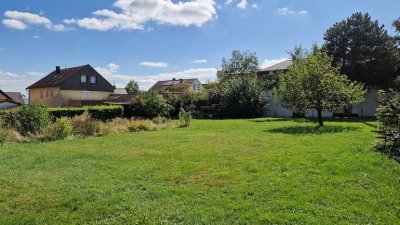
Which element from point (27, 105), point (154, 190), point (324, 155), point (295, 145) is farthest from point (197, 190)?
point (27, 105)

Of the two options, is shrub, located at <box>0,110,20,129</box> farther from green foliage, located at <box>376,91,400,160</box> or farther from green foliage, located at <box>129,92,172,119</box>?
green foliage, located at <box>376,91,400,160</box>

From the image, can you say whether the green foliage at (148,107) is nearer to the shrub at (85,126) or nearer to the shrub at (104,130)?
the shrub at (104,130)

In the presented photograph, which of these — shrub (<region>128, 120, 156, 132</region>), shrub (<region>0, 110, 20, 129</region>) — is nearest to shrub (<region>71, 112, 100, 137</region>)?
shrub (<region>128, 120, 156, 132</region>)

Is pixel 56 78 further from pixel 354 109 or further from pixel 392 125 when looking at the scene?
pixel 392 125

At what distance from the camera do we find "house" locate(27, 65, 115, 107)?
45.3 m

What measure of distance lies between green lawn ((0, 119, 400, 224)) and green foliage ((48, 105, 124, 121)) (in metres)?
8.03

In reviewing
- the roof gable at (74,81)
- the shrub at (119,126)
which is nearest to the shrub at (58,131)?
the shrub at (119,126)

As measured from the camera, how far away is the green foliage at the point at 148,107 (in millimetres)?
22656

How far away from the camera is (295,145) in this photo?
34.0ft

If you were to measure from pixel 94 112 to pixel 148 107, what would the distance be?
4.24 meters

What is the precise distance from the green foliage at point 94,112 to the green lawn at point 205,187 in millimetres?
8030

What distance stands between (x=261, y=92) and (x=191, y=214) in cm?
2534

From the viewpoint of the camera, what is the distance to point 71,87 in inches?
1810

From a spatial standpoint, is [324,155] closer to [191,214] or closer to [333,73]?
[191,214]
